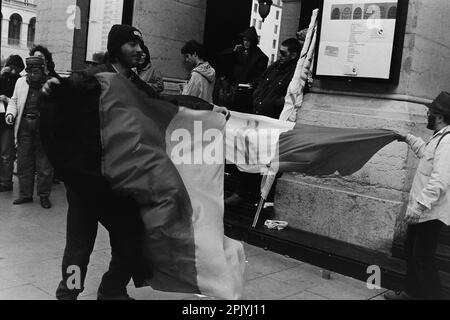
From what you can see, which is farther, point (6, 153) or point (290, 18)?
point (290, 18)

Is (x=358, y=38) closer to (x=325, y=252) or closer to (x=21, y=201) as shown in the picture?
(x=325, y=252)

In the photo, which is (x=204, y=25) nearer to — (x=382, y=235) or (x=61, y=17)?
(x=61, y=17)

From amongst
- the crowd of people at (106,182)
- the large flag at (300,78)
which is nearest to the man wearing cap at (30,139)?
the crowd of people at (106,182)

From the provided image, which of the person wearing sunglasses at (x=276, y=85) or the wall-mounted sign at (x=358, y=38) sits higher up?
the wall-mounted sign at (x=358, y=38)

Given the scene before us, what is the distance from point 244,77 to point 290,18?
4.16 m

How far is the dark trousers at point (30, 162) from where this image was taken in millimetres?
7629

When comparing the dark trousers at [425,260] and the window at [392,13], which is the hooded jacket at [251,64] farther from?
the dark trousers at [425,260]

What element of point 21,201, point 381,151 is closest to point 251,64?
point 381,151

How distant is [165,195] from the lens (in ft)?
13.2

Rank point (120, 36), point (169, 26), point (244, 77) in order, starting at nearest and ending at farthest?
point (120, 36)
point (244, 77)
point (169, 26)

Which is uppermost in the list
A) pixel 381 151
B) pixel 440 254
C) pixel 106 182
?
pixel 381 151

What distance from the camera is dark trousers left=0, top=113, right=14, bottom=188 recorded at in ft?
27.7

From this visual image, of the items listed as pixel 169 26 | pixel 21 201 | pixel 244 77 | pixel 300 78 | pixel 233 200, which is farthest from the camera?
pixel 169 26

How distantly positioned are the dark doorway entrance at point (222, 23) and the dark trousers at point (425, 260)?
20.9 ft
